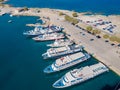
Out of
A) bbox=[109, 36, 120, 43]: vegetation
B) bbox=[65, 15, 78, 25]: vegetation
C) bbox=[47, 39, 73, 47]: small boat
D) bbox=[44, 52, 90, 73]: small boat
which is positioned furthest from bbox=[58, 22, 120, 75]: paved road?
bbox=[65, 15, 78, 25]: vegetation

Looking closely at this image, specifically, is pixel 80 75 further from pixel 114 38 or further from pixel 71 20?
pixel 71 20

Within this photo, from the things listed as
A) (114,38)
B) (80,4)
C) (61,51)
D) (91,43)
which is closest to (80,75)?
(61,51)

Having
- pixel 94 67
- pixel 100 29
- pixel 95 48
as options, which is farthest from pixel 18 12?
pixel 94 67

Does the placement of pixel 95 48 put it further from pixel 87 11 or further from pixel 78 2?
pixel 78 2

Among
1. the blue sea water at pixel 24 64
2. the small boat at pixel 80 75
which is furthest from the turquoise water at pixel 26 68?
the small boat at pixel 80 75

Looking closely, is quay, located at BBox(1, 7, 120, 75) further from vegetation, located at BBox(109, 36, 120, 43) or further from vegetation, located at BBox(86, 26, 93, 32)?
vegetation, located at BBox(109, 36, 120, 43)
